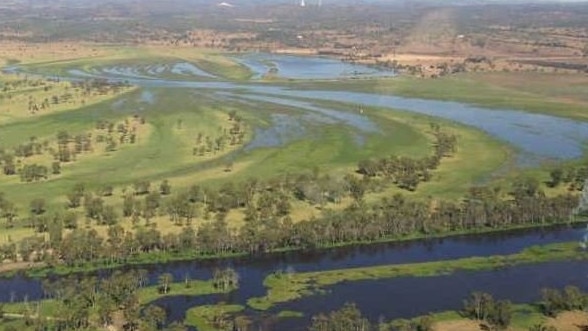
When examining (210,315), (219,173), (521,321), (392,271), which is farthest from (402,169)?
(210,315)

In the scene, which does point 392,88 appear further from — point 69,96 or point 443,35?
point 443,35

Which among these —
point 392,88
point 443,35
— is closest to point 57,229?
point 392,88

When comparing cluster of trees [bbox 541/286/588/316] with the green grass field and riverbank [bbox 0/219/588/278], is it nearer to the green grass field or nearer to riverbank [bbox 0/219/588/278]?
riverbank [bbox 0/219/588/278]

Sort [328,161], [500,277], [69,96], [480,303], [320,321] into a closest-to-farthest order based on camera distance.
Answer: [320,321] → [480,303] → [500,277] → [328,161] → [69,96]

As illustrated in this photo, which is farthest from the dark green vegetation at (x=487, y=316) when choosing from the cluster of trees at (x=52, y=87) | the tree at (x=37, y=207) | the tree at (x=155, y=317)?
the cluster of trees at (x=52, y=87)

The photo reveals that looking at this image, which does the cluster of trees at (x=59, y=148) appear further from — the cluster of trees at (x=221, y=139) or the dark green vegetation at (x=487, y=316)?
the dark green vegetation at (x=487, y=316)

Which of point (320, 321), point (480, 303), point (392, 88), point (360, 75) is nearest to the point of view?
point (320, 321)

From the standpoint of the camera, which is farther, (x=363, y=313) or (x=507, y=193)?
(x=507, y=193)
